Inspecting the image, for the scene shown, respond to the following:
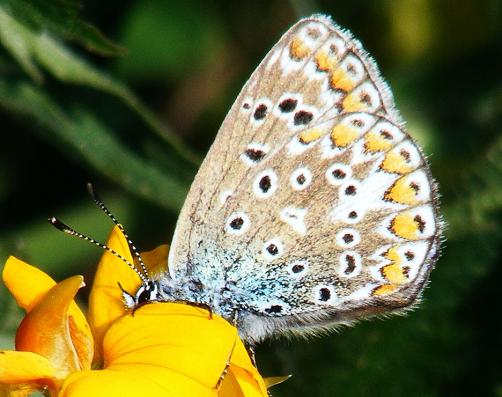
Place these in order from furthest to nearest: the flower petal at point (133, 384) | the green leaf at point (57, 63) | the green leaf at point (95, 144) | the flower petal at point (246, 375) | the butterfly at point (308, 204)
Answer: the green leaf at point (95, 144) → the green leaf at point (57, 63) → the butterfly at point (308, 204) → the flower petal at point (246, 375) → the flower petal at point (133, 384)

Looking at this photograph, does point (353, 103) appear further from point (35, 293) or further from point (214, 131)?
point (214, 131)

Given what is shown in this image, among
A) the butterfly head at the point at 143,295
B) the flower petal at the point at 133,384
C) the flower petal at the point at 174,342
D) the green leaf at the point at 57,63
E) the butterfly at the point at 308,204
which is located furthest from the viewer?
the green leaf at the point at 57,63

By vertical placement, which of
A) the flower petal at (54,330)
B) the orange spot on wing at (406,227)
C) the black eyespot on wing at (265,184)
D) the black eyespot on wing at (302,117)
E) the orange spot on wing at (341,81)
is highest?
the orange spot on wing at (341,81)

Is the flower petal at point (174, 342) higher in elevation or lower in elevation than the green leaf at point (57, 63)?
lower

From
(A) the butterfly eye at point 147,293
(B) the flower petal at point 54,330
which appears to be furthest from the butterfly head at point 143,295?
(B) the flower petal at point 54,330

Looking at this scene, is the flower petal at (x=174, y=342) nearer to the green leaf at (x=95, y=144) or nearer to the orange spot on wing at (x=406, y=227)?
the orange spot on wing at (x=406, y=227)

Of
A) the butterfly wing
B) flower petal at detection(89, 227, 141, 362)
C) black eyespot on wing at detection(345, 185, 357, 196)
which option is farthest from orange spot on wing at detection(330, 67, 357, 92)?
flower petal at detection(89, 227, 141, 362)

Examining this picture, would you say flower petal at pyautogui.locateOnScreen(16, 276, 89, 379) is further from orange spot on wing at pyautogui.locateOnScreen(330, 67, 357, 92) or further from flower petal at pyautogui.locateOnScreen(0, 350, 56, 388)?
orange spot on wing at pyautogui.locateOnScreen(330, 67, 357, 92)
